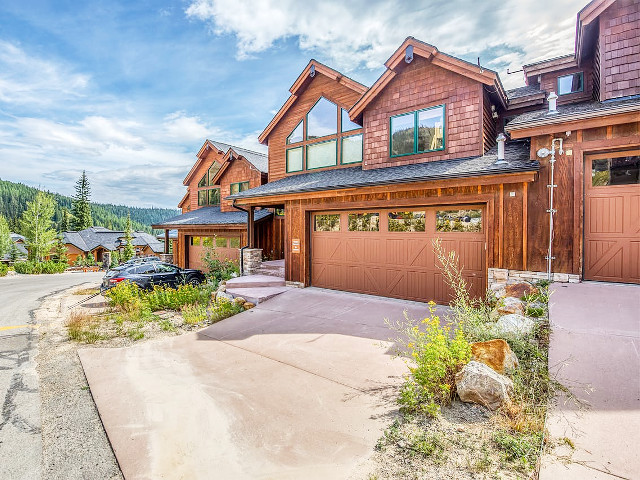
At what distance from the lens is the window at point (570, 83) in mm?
9148

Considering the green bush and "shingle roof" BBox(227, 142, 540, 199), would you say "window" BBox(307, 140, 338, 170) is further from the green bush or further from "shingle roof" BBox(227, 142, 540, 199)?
the green bush

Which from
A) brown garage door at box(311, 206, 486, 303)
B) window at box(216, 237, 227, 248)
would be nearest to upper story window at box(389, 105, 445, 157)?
brown garage door at box(311, 206, 486, 303)

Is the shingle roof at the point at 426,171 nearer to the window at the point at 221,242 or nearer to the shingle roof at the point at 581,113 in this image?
the shingle roof at the point at 581,113

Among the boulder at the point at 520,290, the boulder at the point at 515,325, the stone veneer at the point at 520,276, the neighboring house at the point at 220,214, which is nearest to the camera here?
the boulder at the point at 515,325

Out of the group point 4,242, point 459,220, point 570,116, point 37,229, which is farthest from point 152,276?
point 4,242

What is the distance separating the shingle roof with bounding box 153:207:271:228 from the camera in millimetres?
15258

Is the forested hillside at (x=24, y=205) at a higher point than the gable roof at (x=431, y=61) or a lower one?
higher

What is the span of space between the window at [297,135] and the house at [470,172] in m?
0.46

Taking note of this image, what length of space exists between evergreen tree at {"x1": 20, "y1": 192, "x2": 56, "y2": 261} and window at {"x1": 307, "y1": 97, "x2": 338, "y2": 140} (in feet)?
94.6

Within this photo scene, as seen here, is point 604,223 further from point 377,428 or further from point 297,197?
point 297,197

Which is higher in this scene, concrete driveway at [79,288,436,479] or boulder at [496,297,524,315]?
boulder at [496,297,524,315]

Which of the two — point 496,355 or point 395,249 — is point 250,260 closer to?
point 395,249

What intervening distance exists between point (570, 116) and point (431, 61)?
4.38m

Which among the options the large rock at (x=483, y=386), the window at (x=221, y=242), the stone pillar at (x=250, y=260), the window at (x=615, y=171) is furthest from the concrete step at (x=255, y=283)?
the window at (x=615, y=171)
